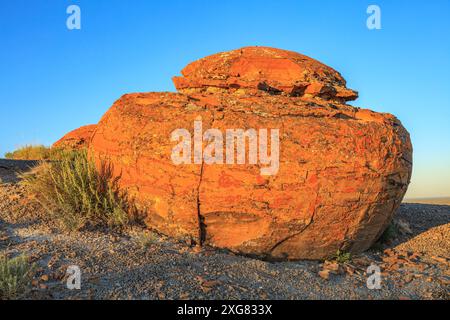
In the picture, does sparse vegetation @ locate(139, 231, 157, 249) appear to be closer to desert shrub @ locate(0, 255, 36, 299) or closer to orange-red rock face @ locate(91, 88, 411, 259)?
orange-red rock face @ locate(91, 88, 411, 259)

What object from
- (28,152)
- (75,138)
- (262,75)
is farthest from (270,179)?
(28,152)

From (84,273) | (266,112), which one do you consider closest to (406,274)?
(266,112)

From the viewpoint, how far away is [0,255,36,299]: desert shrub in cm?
366

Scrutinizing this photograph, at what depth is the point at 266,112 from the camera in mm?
5367

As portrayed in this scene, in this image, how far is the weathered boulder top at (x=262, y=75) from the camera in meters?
6.33

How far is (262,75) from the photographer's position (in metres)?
6.51

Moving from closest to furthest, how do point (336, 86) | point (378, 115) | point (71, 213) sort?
point (71, 213) < point (378, 115) < point (336, 86)

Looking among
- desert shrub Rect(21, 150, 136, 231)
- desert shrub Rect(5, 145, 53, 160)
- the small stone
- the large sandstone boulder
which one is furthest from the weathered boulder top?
desert shrub Rect(5, 145, 53, 160)

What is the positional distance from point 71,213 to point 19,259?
3.69ft

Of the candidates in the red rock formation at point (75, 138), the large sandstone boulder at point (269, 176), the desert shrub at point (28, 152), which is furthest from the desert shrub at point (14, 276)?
the desert shrub at point (28, 152)

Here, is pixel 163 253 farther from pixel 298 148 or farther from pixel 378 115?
pixel 378 115

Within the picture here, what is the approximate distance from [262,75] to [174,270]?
3.61 m

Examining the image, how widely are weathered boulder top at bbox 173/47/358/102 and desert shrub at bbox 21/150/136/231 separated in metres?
1.97
